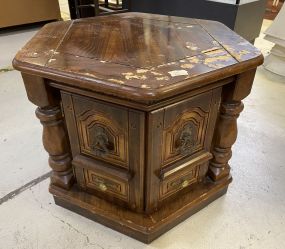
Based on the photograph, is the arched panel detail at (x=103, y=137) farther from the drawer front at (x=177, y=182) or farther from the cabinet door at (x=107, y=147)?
the drawer front at (x=177, y=182)

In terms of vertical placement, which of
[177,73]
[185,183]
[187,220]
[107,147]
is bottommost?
[187,220]

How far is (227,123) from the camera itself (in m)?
1.03

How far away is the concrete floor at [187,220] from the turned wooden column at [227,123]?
163 millimetres

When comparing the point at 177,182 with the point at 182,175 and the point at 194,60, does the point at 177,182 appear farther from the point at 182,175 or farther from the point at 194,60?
the point at 194,60

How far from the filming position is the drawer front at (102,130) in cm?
86

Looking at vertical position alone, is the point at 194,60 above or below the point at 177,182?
above

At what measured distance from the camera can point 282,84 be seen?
219 centimetres

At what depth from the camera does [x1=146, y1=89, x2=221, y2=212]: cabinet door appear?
86cm

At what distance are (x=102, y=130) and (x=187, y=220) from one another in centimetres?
50

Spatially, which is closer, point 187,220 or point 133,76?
point 133,76

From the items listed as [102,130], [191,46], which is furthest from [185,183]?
[191,46]

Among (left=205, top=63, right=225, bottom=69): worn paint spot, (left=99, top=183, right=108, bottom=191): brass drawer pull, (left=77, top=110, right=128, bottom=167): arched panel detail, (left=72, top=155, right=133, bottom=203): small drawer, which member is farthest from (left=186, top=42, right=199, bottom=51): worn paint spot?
(left=99, top=183, right=108, bottom=191): brass drawer pull

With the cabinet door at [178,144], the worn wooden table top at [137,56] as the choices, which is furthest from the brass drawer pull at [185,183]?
the worn wooden table top at [137,56]

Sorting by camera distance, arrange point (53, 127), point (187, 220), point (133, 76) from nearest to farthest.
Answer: point (133, 76)
point (53, 127)
point (187, 220)
